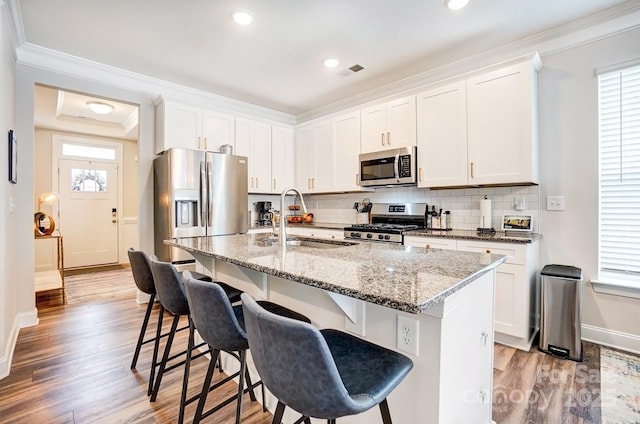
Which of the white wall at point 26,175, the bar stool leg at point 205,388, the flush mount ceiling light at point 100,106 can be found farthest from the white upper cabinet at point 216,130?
the bar stool leg at point 205,388

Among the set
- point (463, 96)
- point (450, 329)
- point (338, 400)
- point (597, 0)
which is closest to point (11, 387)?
point (338, 400)

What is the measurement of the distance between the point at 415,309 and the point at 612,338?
111 inches

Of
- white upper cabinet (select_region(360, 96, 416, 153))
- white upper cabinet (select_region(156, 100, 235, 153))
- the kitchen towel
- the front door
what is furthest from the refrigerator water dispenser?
the front door

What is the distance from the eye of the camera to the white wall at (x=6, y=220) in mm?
2076

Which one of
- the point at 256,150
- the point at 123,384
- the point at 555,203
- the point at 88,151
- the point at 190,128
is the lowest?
the point at 123,384

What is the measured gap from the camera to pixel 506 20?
2494 millimetres

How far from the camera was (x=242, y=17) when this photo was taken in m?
2.41

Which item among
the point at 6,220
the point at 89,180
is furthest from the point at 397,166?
the point at 89,180

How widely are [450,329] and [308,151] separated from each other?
3811 millimetres

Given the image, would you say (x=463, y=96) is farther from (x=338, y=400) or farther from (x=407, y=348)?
(x=338, y=400)

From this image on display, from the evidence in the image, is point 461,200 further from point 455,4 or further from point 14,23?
point 14,23

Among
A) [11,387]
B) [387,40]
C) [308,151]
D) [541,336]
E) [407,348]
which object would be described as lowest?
[11,387]

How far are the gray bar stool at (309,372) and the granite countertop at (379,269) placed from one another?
0.22m

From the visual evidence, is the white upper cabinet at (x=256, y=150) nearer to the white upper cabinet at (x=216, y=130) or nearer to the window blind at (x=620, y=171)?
the white upper cabinet at (x=216, y=130)
